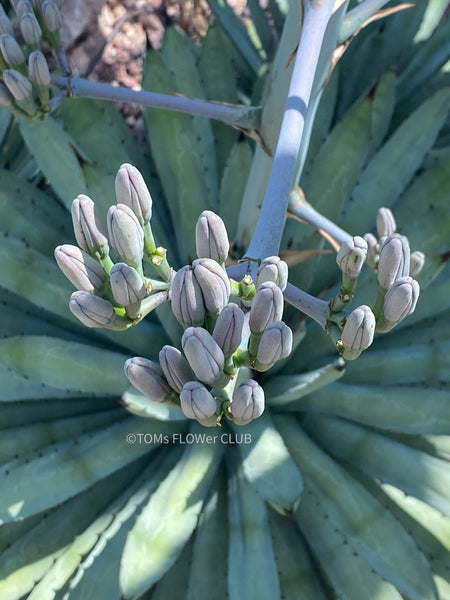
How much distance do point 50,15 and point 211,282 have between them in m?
0.74

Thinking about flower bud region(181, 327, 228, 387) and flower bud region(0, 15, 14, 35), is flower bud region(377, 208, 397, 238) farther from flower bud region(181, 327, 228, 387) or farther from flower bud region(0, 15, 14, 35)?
flower bud region(0, 15, 14, 35)

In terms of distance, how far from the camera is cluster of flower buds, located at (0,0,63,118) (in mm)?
1107

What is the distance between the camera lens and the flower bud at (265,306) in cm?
76

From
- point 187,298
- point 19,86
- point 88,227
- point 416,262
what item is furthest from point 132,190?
point 416,262

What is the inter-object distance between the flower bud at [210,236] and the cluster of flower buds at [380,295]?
18 cm

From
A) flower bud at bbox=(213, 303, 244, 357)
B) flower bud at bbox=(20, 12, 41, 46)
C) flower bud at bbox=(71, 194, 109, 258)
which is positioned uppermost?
flower bud at bbox=(20, 12, 41, 46)

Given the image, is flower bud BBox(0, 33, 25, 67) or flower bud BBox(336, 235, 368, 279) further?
flower bud BBox(0, 33, 25, 67)

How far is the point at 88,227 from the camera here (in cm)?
86

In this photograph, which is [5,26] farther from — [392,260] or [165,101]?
[392,260]

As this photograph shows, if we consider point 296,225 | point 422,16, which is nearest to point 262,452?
point 296,225

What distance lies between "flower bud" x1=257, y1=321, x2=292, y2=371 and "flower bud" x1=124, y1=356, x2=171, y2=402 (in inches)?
5.0

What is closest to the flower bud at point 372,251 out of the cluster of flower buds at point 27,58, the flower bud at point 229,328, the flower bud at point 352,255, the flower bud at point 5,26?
the flower bud at point 352,255

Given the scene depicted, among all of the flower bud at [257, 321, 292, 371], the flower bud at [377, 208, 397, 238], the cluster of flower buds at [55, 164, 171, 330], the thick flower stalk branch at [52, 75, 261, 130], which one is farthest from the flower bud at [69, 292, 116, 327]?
the flower bud at [377, 208, 397, 238]

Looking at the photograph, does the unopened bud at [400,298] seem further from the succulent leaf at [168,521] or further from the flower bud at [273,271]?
the succulent leaf at [168,521]
